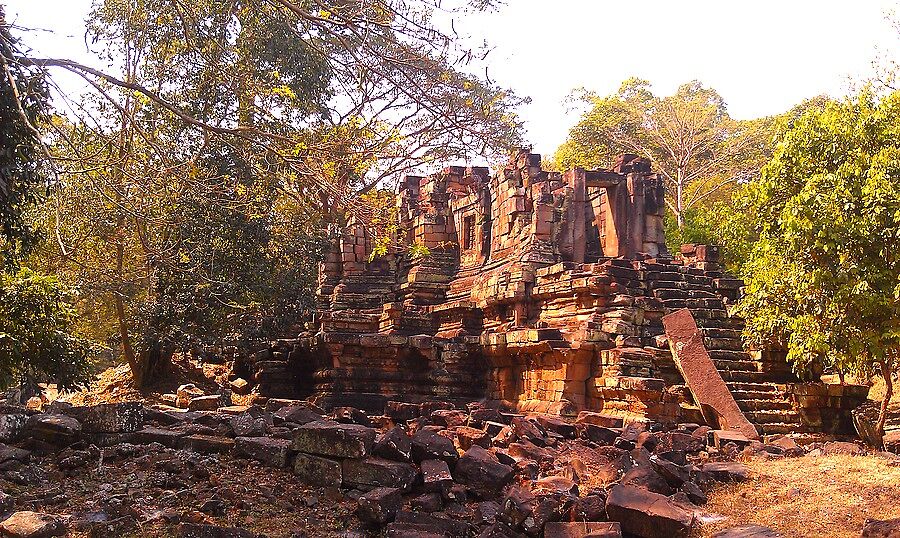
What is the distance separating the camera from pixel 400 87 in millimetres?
7992

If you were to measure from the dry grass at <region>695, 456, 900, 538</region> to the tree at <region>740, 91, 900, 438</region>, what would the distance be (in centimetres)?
268

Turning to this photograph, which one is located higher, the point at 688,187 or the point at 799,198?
the point at 688,187

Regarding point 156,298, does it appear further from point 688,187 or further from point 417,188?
point 688,187

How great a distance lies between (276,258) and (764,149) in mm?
22498

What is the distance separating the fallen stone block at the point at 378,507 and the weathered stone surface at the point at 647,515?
1.96 metres

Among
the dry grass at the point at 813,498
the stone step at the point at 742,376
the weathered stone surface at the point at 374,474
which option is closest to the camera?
the dry grass at the point at 813,498

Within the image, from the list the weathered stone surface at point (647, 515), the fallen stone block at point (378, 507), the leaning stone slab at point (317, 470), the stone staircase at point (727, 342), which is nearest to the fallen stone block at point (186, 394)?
the leaning stone slab at point (317, 470)

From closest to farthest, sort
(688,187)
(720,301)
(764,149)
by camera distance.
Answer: (720,301), (764,149), (688,187)

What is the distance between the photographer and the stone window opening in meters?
24.1

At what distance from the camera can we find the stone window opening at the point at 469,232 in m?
24.1

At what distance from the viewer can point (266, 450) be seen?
8672mm

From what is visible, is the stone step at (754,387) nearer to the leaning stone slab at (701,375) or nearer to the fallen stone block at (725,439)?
the leaning stone slab at (701,375)

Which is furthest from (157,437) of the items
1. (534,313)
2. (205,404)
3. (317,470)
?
(534,313)

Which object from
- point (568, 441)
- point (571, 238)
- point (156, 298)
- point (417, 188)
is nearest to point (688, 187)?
point (417, 188)
